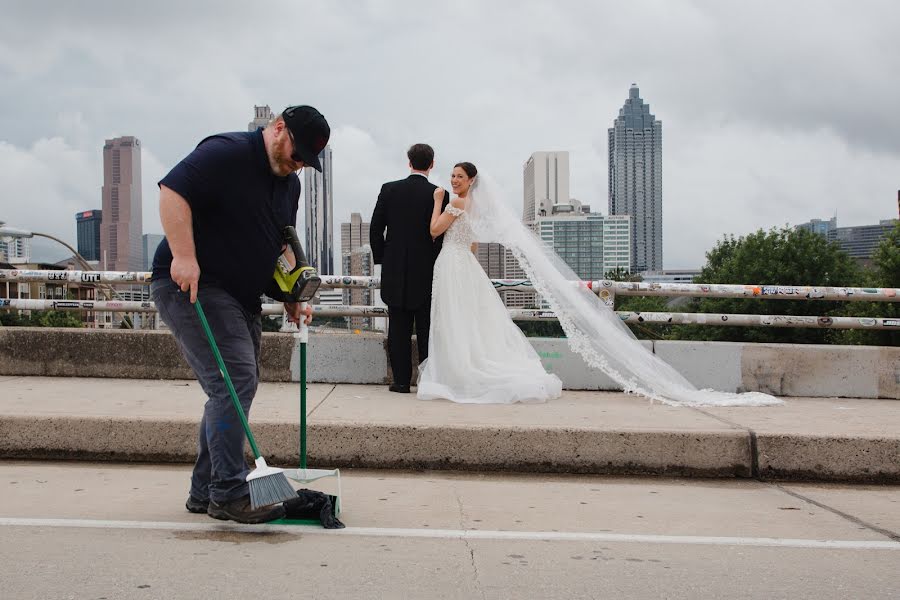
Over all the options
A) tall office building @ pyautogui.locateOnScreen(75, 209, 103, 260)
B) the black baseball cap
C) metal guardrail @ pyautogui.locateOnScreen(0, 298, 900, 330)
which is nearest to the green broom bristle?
the black baseball cap

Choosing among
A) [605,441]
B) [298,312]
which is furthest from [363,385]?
[298,312]

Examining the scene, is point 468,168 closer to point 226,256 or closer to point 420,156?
point 420,156

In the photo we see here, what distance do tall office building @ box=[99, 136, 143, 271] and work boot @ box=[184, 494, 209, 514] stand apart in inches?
3913

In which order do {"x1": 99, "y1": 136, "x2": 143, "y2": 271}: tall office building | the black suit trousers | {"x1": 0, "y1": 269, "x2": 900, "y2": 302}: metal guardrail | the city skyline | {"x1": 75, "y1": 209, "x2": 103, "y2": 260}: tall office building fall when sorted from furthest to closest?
{"x1": 75, "y1": 209, "x2": 103, "y2": 260}: tall office building
{"x1": 99, "y1": 136, "x2": 143, "y2": 271}: tall office building
the city skyline
{"x1": 0, "y1": 269, "x2": 900, "y2": 302}: metal guardrail
the black suit trousers

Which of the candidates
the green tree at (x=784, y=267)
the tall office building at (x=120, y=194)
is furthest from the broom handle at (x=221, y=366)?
the tall office building at (x=120, y=194)

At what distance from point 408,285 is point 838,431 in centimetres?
359

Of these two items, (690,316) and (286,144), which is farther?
(690,316)

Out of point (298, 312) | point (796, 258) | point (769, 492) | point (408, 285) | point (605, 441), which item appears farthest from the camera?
point (796, 258)

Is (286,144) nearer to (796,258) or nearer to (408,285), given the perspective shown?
(408,285)

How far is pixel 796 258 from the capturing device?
70.1 m

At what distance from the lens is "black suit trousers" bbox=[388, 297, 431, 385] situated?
23.0 feet

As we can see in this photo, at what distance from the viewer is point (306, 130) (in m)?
3.59

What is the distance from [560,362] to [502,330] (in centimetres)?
79

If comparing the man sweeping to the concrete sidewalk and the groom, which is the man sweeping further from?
the groom
